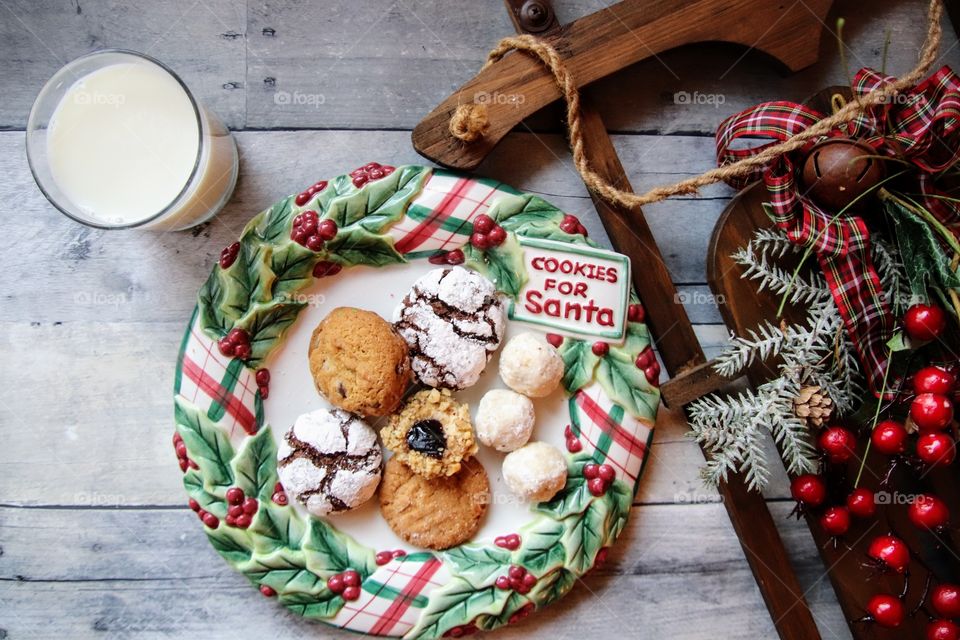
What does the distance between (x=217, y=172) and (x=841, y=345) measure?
1.25 m

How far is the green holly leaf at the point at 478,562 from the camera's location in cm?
132

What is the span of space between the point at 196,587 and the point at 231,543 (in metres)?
0.19

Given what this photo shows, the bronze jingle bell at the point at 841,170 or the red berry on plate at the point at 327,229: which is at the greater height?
the bronze jingle bell at the point at 841,170

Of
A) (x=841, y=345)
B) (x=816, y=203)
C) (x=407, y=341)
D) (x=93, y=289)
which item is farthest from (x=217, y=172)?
(x=841, y=345)

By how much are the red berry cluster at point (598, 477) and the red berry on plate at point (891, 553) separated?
511mm

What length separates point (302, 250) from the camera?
132 cm

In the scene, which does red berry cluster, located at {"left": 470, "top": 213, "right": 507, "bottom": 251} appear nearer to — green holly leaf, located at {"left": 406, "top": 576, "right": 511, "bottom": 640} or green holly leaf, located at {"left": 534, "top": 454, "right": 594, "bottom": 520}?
green holly leaf, located at {"left": 534, "top": 454, "right": 594, "bottom": 520}

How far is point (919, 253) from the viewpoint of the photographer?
130 cm

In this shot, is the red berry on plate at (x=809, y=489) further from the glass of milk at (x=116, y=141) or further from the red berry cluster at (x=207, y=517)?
the glass of milk at (x=116, y=141)

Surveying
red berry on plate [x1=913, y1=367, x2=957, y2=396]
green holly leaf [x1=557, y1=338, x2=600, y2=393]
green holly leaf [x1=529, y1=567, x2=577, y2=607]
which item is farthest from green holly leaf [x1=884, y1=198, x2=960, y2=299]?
green holly leaf [x1=529, y1=567, x2=577, y2=607]

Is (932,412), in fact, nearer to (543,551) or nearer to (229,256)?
(543,551)

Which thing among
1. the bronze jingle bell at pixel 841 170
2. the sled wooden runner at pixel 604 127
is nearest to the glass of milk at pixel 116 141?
the sled wooden runner at pixel 604 127

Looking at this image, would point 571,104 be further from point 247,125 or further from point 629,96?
point 247,125

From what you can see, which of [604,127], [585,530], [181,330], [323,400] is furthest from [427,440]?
[604,127]
